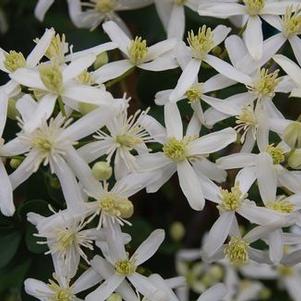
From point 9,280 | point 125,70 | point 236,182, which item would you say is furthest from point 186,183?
point 9,280

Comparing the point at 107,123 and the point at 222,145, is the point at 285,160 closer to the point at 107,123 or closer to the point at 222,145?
the point at 222,145

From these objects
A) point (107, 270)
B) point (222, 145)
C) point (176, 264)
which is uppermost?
point (222, 145)

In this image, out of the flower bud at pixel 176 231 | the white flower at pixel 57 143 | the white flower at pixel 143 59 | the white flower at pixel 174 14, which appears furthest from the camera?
the flower bud at pixel 176 231

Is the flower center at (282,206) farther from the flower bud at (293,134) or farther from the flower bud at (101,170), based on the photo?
the flower bud at (101,170)

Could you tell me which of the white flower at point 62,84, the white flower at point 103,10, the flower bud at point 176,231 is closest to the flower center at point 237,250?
the white flower at point 62,84

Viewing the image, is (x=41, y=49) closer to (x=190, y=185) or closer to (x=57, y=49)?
(x=57, y=49)

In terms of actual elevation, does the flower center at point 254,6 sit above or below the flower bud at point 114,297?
above

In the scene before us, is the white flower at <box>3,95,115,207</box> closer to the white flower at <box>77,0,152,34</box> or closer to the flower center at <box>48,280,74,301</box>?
the flower center at <box>48,280,74,301</box>

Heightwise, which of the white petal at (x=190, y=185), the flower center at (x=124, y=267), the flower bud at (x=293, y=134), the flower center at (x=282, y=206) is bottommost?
the flower center at (x=124, y=267)
